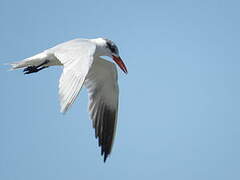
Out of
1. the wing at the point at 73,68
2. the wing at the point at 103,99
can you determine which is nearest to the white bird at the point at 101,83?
the wing at the point at 103,99

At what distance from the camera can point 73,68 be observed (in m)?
6.48

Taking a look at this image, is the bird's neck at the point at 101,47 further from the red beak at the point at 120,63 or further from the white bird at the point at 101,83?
the red beak at the point at 120,63

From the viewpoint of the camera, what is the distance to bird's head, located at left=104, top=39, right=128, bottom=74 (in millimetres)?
9109

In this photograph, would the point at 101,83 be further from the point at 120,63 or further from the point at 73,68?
the point at 73,68

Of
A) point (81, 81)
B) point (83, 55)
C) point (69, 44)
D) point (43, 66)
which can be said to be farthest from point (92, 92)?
point (81, 81)

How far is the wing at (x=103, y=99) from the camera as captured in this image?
360 inches

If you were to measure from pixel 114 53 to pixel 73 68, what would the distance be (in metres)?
2.85

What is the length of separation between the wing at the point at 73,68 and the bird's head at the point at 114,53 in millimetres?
1488

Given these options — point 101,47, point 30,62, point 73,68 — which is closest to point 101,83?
point 101,47

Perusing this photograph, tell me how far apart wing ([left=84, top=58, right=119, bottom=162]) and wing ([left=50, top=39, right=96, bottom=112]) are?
162cm

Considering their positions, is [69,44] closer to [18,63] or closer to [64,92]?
[18,63]

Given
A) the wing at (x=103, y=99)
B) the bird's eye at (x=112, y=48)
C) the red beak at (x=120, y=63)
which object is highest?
the bird's eye at (x=112, y=48)

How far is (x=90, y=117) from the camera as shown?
30.0 ft

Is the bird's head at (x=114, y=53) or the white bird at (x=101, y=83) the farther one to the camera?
the bird's head at (x=114, y=53)
